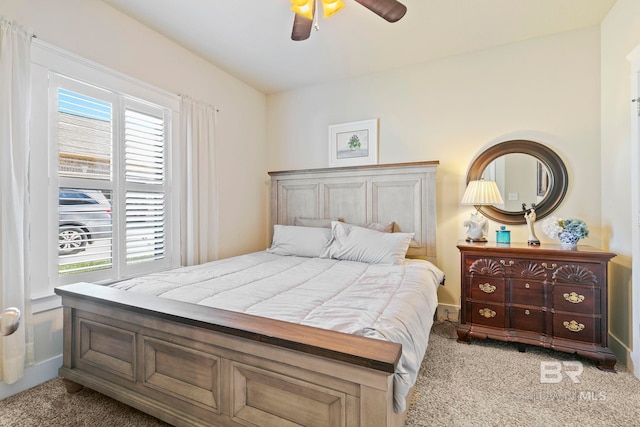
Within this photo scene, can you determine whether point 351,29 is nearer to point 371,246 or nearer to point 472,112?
point 472,112

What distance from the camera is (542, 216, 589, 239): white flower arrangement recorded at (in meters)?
2.37

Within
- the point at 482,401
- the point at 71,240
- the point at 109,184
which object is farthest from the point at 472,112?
the point at 71,240

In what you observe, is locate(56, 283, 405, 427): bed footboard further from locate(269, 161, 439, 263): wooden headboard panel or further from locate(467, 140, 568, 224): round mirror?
locate(467, 140, 568, 224): round mirror

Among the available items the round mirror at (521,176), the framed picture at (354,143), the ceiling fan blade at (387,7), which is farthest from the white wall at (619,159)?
the framed picture at (354,143)

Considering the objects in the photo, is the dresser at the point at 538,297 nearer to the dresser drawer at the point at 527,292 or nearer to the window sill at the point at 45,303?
the dresser drawer at the point at 527,292

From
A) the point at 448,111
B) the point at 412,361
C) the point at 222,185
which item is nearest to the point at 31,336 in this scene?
the point at 222,185

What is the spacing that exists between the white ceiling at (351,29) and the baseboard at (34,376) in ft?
8.87

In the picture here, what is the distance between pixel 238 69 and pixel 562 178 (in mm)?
3527

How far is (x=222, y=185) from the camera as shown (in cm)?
350

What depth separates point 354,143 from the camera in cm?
364

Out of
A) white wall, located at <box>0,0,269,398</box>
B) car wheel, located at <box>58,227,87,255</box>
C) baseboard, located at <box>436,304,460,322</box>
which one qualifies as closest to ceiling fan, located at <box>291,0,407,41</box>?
white wall, located at <box>0,0,269,398</box>

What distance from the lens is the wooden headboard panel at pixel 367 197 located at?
318 centimetres

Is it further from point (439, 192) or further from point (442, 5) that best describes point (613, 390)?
point (442, 5)

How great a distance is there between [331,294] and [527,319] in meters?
1.73
